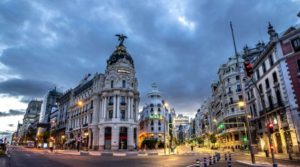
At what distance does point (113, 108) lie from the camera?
190ft

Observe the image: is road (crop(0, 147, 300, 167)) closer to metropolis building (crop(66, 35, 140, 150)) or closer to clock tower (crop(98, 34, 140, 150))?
metropolis building (crop(66, 35, 140, 150))

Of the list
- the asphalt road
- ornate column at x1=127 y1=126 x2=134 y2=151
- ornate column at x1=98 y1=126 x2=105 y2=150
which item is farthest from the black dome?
the asphalt road

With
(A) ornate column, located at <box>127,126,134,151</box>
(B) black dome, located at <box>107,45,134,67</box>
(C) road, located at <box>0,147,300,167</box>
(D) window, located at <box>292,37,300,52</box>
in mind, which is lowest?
(C) road, located at <box>0,147,300,167</box>

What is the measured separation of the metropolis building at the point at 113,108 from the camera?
56188mm

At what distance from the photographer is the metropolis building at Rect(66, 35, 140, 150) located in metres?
56.2

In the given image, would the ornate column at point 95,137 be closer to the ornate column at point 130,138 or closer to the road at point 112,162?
the ornate column at point 130,138

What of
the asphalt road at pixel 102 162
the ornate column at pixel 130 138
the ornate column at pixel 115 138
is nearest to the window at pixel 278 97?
the asphalt road at pixel 102 162

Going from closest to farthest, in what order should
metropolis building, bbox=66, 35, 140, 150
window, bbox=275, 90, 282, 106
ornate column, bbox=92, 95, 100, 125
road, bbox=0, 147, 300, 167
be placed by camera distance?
road, bbox=0, 147, 300, 167 < window, bbox=275, 90, 282, 106 < metropolis building, bbox=66, 35, 140, 150 < ornate column, bbox=92, 95, 100, 125

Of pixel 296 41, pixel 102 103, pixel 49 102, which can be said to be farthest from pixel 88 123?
pixel 49 102

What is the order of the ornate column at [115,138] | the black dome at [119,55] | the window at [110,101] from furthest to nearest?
the black dome at [119,55] → the window at [110,101] → the ornate column at [115,138]

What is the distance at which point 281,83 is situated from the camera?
30.8 meters

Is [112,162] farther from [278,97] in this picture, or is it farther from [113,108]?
[113,108]

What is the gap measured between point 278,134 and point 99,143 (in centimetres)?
4105

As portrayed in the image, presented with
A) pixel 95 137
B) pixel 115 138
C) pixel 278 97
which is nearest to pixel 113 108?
pixel 115 138
